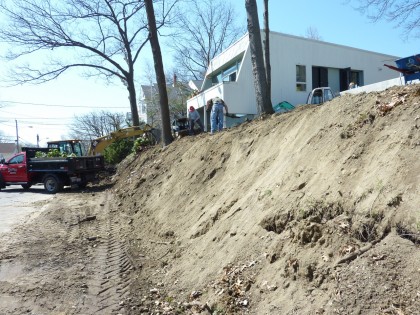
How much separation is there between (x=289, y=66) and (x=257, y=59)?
395 inches

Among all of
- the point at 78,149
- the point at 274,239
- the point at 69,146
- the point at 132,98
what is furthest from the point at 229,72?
the point at 274,239

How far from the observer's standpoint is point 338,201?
171 inches

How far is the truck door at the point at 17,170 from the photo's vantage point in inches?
794

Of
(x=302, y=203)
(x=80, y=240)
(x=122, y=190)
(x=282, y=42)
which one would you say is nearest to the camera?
(x=302, y=203)

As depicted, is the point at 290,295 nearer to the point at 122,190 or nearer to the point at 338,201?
the point at 338,201

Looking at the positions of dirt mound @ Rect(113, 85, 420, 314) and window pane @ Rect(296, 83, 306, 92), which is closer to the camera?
dirt mound @ Rect(113, 85, 420, 314)

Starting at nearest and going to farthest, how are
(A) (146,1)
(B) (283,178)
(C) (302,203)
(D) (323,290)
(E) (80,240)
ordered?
(D) (323,290), (C) (302,203), (B) (283,178), (E) (80,240), (A) (146,1)

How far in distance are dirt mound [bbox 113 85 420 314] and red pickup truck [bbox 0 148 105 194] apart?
1147 centimetres

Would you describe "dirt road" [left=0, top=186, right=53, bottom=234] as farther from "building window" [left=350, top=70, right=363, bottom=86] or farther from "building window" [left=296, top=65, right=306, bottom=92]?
"building window" [left=350, top=70, right=363, bottom=86]

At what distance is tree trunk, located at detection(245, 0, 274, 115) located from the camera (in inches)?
473

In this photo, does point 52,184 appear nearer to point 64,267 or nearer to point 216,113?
point 216,113

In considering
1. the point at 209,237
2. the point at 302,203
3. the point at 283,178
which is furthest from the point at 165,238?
the point at 302,203

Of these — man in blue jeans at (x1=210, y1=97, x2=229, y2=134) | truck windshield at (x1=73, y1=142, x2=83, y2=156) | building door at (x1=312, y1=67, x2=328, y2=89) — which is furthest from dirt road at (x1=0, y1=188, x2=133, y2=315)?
building door at (x1=312, y1=67, x2=328, y2=89)

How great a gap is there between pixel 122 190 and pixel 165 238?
7883 millimetres
